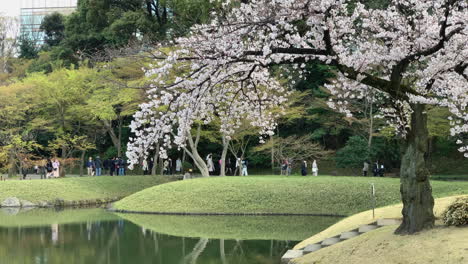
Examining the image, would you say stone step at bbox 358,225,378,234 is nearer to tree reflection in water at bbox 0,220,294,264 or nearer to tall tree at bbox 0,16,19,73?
tree reflection in water at bbox 0,220,294,264

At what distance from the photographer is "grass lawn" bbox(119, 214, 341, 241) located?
16.3m

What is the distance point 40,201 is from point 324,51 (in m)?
19.8

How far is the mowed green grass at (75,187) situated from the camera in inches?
984

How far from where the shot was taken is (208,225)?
18469mm

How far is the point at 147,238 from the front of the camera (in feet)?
52.5

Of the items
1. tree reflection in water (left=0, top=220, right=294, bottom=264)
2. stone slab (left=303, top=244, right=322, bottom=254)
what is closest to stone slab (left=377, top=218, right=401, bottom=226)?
stone slab (left=303, top=244, right=322, bottom=254)

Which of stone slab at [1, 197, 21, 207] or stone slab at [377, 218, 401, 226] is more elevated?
stone slab at [377, 218, 401, 226]

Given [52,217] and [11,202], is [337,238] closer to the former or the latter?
[52,217]

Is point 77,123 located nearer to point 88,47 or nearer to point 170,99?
point 88,47

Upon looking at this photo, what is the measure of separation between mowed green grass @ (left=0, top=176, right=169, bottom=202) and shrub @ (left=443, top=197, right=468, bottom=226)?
65.1 ft

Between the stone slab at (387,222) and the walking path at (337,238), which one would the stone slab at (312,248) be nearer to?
the walking path at (337,238)

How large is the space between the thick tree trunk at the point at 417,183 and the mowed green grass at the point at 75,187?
1939cm

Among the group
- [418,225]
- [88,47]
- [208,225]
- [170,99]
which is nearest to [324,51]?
[170,99]

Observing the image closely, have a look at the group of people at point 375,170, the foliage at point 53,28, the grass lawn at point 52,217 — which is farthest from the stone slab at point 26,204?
the foliage at point 53,28
